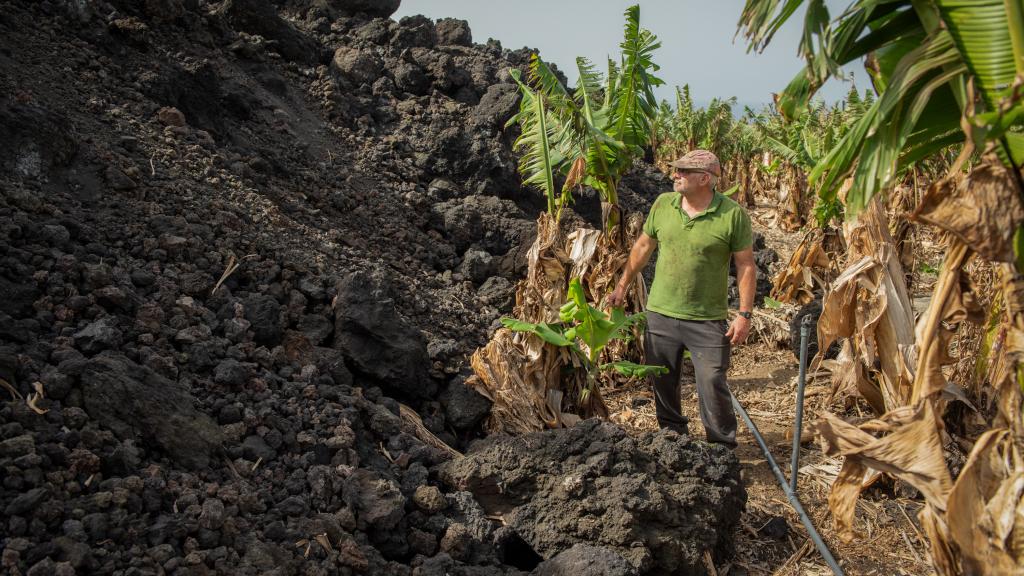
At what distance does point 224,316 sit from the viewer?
4.25 metres

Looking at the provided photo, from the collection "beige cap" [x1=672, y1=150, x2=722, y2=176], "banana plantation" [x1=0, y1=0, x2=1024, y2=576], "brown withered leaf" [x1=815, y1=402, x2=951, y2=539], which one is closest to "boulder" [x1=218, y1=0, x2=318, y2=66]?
"banana plantation" [x1=0, y1=0, x2=1024, y2=576]

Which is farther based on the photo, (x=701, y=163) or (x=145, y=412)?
(x=701, y=163)

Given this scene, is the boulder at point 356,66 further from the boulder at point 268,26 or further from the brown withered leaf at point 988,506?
the brown withered leaf at point 988,506

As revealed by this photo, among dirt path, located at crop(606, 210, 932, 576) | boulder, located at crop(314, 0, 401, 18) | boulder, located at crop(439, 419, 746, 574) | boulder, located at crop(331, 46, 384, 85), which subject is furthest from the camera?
boulder, located at crop(314, 0, 401, 18)

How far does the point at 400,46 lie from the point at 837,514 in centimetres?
1067

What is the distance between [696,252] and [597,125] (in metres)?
2.89

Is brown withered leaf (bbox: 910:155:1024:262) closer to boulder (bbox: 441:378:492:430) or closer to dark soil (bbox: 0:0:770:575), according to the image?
dark soil (bbox: 0:0:770:575)

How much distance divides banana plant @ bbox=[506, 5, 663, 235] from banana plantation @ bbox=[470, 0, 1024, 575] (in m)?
0.02

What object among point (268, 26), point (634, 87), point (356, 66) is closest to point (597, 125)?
point (634, 87)

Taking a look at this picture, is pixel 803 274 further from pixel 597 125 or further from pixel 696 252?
pixel 696 252

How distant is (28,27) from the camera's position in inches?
271

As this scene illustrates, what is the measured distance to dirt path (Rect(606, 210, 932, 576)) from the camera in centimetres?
368

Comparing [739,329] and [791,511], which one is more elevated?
[739,329]

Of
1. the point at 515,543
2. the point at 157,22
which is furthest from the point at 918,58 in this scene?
the point at 157,22
